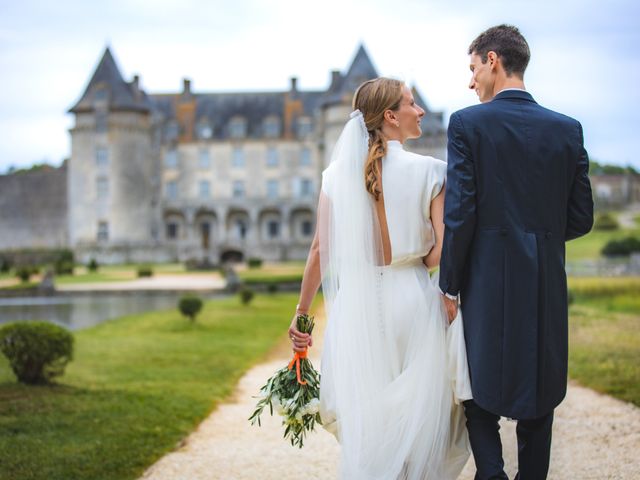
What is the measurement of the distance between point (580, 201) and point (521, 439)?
1084mm

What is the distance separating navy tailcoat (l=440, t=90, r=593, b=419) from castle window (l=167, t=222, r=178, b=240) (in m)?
46.6

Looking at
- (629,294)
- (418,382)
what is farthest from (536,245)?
(629,294)

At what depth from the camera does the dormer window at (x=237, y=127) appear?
162ft

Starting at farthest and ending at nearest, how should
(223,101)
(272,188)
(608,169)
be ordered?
(608,169), (223,101), (272,188)

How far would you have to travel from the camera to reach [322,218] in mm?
3500

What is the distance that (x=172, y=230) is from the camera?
48656mm

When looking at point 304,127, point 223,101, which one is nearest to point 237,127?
point 223,101

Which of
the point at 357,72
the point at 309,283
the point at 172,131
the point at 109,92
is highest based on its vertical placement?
the point at 357,72

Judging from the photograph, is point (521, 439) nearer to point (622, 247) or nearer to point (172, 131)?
point (622, 247)

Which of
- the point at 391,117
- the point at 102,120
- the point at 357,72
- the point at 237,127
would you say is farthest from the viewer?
the point at 237,127

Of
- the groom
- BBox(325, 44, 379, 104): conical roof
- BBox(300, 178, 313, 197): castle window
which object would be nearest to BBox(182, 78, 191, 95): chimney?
BBox(300, 178, 313, 197): castle window

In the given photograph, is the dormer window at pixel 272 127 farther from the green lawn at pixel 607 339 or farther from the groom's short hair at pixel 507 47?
the groom's short hair at pixel 507 47

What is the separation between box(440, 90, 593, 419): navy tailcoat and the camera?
9.74 ft

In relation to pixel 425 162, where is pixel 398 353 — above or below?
below
